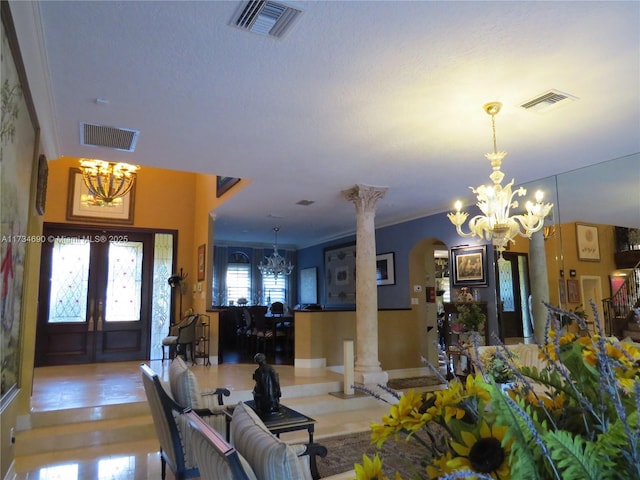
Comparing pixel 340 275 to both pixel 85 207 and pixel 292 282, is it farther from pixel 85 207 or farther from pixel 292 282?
pixel 85 207

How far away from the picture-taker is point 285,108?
3.69 metres

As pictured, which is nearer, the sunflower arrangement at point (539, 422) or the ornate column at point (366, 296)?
the sunflower arrangement at point (539, 422)

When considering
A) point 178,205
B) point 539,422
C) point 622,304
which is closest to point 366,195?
point 622,304

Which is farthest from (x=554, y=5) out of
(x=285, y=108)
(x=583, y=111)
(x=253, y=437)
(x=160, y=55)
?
(x=253, y=437)

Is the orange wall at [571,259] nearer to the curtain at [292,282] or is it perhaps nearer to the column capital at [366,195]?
the column capital at [366,195]

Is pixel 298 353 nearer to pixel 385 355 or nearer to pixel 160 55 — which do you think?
pixel 385 355

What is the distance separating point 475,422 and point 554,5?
102 inches

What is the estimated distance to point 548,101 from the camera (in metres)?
3.56

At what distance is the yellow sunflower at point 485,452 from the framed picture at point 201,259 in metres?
7.92

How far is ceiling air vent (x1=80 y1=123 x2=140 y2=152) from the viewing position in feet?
13.5

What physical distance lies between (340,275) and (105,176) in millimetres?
5691

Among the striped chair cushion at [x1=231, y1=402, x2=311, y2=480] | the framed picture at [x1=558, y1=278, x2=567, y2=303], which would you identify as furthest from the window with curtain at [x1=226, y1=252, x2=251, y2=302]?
the striped chair cushion at [x1=231, y1=402, x2=311, y2=480]

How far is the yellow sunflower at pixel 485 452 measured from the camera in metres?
0.60

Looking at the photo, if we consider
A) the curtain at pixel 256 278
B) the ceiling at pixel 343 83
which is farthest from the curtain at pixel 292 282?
the ceiling at pixel 343 83
